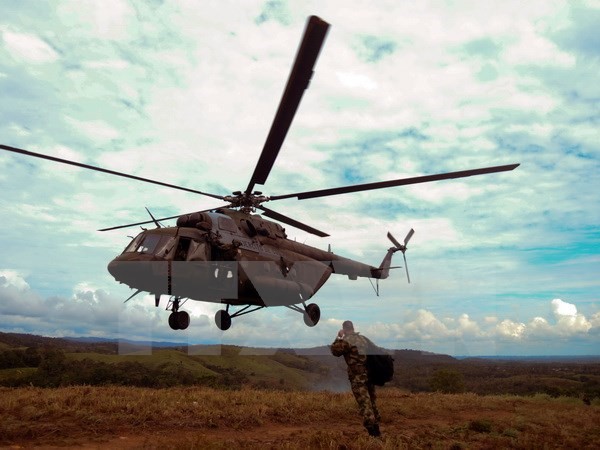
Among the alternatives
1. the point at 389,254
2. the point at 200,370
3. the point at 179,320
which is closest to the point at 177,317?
the point at 179,320

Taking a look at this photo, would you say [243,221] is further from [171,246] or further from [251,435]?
[251,435]

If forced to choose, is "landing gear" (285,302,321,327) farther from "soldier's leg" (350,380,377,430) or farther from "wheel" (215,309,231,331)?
"soldier's leg" (350,380,377,430)

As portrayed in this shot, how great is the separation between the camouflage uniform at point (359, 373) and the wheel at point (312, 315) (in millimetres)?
9049

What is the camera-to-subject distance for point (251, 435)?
893 cm

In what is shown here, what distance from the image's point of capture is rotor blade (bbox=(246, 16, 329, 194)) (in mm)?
8117

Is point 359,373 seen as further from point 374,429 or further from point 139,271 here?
point 139,271

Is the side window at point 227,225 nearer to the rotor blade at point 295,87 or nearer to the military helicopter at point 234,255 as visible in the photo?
the military helicopter at point 234,255

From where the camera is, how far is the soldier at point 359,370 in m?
8.74

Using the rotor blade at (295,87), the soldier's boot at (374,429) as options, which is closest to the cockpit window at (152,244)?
the rotor blade at (295,87)

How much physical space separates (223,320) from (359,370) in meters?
9.50

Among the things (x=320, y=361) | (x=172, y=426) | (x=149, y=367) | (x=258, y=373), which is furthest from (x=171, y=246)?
(x=320, y=361)

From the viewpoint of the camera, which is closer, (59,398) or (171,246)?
(59,398)

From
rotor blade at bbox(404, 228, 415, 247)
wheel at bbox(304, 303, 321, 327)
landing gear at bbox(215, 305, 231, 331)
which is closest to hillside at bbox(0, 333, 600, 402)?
landing gear at bbox(215, 305, 231, 331)

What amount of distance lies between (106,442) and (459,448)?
250 inches
